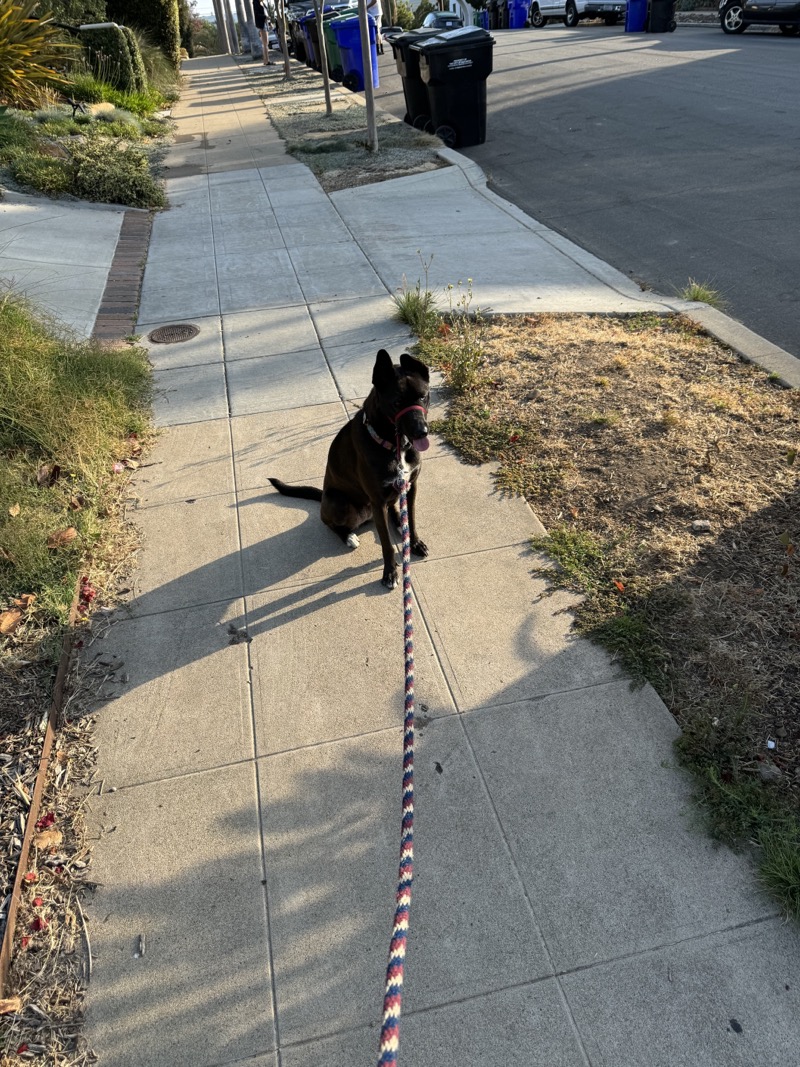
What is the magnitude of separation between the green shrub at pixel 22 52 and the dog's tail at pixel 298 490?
11285mm

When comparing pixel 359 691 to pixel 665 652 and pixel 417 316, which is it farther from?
pixel 417 316

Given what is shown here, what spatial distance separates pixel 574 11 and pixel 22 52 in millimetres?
26761

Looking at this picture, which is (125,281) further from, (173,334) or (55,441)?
(55,441)

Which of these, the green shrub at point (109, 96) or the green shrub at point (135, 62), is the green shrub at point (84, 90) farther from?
the green shrub at point (135, 62)

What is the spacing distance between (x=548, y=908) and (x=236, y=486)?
3072 mm

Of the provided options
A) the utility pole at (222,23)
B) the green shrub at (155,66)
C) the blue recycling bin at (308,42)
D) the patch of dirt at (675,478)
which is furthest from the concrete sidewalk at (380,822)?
the utility pole at (222,23)

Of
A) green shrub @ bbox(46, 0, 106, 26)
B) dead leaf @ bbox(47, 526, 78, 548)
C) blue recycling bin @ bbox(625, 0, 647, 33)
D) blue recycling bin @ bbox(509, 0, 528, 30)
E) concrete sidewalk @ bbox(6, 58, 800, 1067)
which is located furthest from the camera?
blue recycling bin @ bbox(509, 0, 528, 30)

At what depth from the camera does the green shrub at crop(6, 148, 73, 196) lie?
9.87 metres

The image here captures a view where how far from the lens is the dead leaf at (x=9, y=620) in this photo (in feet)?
11.3

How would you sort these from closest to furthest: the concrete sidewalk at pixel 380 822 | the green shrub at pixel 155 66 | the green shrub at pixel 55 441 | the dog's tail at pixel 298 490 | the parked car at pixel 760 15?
the concrete sidewalk at pixel 380 822 → the green shrub at pixel 55 441 → the dog's tail at pixel 298 490 → the green shrub at pixel 155 66 → the parked car at pixel 760 15

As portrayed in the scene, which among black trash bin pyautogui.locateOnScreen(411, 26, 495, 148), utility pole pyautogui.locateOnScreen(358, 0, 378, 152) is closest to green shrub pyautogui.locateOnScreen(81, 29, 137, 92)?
utility pole pyautogui.locateOnScreen(358, 0, 378, 152)

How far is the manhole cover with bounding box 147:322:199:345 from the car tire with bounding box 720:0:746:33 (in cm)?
2351

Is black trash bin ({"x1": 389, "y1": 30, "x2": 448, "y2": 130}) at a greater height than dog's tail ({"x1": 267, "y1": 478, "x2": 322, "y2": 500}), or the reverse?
black trash bin ({"x1": 389, "y1": 30, "x2": 448, "y2": 130})

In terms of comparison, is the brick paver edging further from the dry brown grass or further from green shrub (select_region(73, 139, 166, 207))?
the dry brown grass
